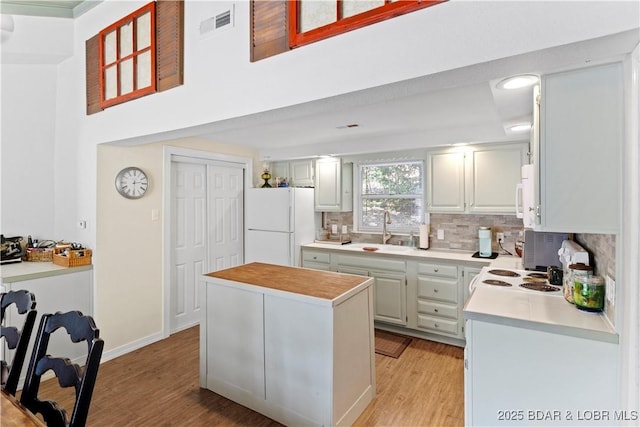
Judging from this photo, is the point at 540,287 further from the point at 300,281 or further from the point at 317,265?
the point at 317,265

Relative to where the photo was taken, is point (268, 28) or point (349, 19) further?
point (268, 28)

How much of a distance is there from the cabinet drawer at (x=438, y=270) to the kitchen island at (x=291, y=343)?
1315 mm

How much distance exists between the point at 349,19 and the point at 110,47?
2439mm

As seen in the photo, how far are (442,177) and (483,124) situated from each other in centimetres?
68

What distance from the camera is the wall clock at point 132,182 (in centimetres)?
324

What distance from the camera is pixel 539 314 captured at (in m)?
1.70

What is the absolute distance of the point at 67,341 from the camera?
2986 mm

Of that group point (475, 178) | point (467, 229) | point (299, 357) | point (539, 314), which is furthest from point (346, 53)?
point (467, 229)

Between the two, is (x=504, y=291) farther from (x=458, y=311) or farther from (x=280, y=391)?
(x=280, y=391)

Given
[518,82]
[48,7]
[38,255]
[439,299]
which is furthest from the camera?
[439,299]

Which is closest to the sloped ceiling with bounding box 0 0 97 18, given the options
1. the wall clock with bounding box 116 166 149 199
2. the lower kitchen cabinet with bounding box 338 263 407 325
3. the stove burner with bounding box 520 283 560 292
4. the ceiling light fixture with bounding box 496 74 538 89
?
the wall clock with bounding box 116 166 149 199

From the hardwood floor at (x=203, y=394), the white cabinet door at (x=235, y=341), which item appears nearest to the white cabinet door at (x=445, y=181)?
the hardwood floor at (x=203, y=394)

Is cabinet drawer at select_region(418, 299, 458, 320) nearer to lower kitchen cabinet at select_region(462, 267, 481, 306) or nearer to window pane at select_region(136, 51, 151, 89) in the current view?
lower kitchen cabinet at select_region(462, 267, 481, 306)

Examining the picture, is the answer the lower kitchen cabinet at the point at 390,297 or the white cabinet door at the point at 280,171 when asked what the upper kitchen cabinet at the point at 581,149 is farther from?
the white cabinet door at the point at 280,171
